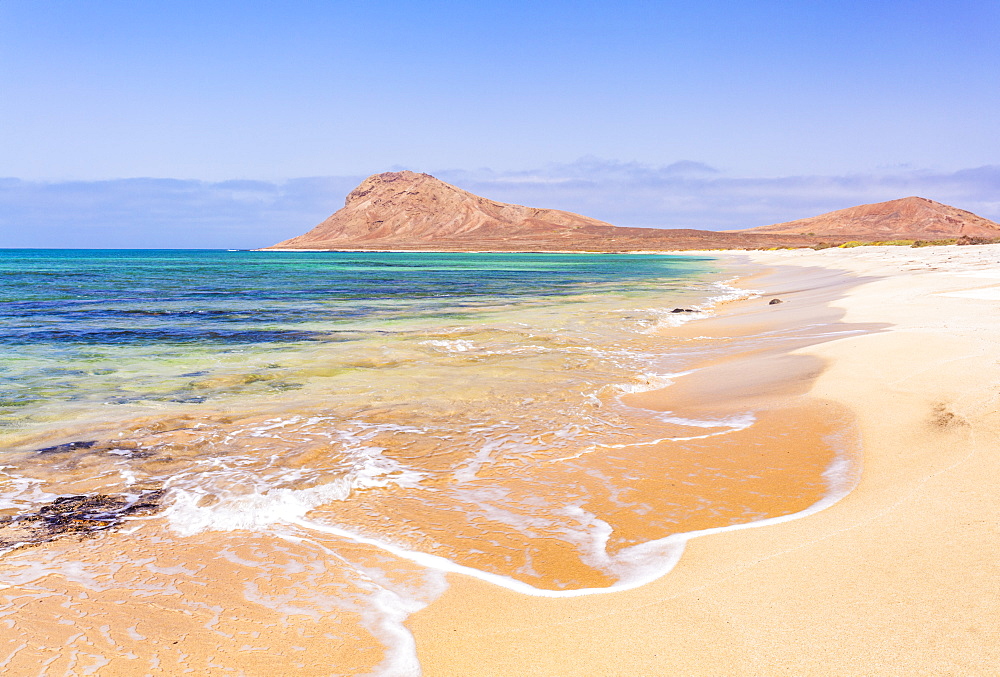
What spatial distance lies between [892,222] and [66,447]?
665 ft

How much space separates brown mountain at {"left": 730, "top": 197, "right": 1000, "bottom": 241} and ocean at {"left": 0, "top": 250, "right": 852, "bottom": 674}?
534ft

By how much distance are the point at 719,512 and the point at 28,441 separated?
6.57 meters

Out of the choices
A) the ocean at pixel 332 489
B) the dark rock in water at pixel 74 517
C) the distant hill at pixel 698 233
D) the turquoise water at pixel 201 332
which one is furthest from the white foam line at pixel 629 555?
the distant hill at pixel 698 233

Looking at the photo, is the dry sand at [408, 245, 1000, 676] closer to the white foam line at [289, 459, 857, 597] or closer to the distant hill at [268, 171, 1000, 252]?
the white foam line at [289, 459, 857, 597]

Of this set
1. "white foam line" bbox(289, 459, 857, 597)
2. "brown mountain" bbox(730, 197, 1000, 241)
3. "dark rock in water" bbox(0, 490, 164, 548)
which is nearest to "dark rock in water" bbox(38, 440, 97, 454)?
"dark rock in water" bbox(0, 490, 164, 548)

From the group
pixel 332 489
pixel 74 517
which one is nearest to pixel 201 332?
pixel 74 517

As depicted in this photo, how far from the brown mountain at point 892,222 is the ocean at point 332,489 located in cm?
16278

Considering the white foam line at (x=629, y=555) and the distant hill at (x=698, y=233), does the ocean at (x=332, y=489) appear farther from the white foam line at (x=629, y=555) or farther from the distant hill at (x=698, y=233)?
the distant hill at (x=698, y=233)

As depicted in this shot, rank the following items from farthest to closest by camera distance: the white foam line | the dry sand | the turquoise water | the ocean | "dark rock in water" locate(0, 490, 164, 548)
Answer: the turquoise water
"dark rock in water" locate(0, 490, 164, 548)
the white foam line
the ocean
the dry sand

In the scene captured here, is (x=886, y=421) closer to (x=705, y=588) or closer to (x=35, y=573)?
(x=705, y=588)

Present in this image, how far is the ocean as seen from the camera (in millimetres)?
3227

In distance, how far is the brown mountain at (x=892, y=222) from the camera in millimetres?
154625

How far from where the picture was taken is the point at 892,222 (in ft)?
558

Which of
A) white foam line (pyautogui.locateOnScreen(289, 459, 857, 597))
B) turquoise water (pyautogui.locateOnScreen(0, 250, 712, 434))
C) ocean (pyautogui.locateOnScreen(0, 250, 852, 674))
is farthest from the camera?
turquoise water (pyautogui.locateOnScreen(0, 250, 712, 434))
